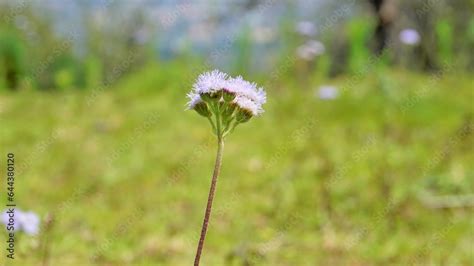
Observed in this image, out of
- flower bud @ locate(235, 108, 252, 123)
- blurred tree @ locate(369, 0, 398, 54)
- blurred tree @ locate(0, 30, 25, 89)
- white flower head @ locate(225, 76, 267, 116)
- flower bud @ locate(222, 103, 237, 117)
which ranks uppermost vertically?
blurred tree @ locate(369, 0, 398, 54)

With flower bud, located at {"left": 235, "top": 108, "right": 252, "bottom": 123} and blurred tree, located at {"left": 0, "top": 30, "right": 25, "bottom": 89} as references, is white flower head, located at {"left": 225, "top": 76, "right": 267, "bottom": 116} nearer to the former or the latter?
flower bud, located at {"left": 235, "top": 108, "right": 252, "bottom": 123}

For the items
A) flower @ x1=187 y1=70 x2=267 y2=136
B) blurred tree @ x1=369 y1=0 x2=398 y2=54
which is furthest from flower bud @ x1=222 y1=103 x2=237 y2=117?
blurred tree @ x1=369 y1=0 x2=398 y2=54

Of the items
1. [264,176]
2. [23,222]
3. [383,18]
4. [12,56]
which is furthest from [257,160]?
[383,18]

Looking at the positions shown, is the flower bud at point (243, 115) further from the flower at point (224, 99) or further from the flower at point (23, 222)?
the flower at point (23, 222)

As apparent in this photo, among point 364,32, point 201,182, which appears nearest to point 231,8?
point 364,32

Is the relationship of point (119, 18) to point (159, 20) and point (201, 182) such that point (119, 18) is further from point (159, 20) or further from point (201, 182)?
point (201, 182)

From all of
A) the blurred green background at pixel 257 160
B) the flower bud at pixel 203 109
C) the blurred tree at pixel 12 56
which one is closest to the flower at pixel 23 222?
the blurred green background at pixel 257 160

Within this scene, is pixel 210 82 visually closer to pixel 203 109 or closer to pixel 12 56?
pixel 203 109
